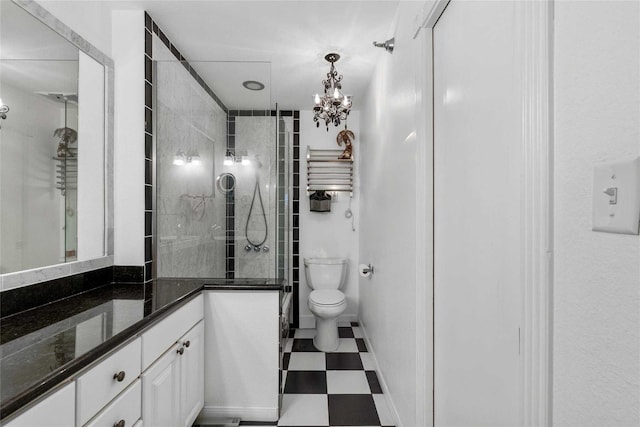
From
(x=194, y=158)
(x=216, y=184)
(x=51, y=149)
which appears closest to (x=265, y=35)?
(x=194, y=158)

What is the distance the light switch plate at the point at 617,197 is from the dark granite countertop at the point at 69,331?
1.16 metres

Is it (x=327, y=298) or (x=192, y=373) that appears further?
(x=327, y=298)

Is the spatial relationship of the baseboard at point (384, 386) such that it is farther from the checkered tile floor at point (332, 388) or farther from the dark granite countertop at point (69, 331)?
the dark granite countertop at point (69, 331)

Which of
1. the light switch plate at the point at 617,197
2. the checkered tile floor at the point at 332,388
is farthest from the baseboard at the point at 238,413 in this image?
the light switch plate at the point at 617,197

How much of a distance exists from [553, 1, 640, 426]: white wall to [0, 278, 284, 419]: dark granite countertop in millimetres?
1109

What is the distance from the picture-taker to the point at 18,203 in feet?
4.16

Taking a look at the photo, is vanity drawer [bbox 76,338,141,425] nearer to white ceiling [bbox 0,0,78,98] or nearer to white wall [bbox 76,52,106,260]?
white wall [bbox 76,52,106,260]

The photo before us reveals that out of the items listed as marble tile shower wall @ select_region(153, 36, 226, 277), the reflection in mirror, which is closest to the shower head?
the reflection in mirror

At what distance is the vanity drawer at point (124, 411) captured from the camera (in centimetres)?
100

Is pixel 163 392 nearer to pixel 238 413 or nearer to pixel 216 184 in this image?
pixel 238 413

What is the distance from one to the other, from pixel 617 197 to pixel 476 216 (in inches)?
20.6

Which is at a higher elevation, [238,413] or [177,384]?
[177,384]

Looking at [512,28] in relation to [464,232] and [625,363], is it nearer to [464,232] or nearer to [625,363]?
[464,232]

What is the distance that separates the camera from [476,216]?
1.00m
